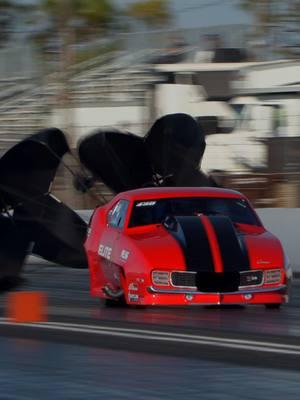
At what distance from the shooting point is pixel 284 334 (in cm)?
1016

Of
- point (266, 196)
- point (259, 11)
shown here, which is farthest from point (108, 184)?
point (259, 11)

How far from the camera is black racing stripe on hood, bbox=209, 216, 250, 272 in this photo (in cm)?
1195

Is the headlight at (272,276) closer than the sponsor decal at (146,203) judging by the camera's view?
Yes

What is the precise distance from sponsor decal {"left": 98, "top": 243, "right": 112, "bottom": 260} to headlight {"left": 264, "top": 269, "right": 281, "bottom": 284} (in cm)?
178

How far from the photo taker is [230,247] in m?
12.1

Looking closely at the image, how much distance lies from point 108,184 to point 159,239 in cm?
694

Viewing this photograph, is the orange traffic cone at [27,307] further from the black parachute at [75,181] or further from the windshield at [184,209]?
the black parachute at [75,181]

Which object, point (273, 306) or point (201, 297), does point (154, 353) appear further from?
point (273, 306)

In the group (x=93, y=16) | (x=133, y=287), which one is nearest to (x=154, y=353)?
(x=133, y=287)

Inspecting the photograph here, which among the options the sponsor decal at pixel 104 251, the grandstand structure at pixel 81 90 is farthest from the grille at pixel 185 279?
the grandstand structure at pixel 81 90

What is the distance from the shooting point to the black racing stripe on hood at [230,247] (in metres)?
11.9

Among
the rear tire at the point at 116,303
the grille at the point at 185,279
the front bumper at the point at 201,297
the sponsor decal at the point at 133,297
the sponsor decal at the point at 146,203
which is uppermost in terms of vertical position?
the sponsor decal at the point at 146,203

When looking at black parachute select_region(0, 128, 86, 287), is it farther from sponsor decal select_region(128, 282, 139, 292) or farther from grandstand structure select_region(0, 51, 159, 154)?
grandstand structure select_region(0, 51, 159, 154)

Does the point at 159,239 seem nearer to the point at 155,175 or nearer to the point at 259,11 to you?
the point at 155,175
